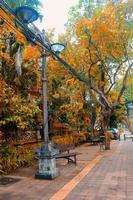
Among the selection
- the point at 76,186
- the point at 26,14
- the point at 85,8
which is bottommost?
the point at 76,186

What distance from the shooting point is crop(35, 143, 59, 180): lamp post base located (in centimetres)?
916

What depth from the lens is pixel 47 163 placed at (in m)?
9.16

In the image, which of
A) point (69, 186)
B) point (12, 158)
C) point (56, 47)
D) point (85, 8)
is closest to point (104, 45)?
point (85, 8)

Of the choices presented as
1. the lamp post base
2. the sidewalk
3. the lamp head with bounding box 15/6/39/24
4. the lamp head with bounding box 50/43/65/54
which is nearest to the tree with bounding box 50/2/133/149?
the lamp head with bounding box 50/43/65/54

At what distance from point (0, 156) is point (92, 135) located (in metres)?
16.7

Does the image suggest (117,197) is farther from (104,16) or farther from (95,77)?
(95,77)

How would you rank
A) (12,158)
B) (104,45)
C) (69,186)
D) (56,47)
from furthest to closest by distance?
(104,45)
(12,158)
(56,47)
(69,186)

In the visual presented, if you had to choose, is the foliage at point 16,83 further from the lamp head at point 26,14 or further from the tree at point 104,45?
the tree at point 104,45

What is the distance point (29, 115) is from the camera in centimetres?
1152

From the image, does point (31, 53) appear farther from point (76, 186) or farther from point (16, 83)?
point (76, 186)

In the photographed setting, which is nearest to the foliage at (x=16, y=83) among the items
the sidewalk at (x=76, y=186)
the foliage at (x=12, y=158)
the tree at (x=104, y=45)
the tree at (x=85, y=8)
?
the foliage at (x=12, y=158)

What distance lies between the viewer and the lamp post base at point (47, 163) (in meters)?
9.16

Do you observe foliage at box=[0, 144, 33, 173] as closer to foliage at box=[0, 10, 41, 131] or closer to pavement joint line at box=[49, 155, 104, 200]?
foliage at box=[0, 10, 41, 131]

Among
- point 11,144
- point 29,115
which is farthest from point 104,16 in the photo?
point 11,144
